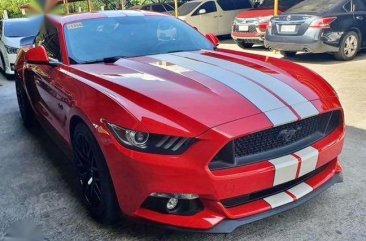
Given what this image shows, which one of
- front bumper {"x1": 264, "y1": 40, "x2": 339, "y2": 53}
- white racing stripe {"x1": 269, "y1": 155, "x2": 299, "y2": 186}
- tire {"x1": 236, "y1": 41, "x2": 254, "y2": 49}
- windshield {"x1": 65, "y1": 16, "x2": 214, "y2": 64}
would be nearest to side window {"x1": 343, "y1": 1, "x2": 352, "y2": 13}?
front bumper {"x1": 264, "y1": 40, "x2": 339, "y2": 53}

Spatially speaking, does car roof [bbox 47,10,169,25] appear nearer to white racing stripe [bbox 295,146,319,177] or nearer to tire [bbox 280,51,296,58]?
white racing stripe [bbox 295,146,319,177]

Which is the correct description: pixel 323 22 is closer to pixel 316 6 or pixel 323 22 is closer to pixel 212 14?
pixel 316 6

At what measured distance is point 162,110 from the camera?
2252 millimetres

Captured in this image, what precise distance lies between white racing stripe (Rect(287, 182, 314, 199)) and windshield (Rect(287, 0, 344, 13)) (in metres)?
6.74

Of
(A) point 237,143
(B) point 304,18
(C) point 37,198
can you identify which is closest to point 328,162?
(A) point 237,143

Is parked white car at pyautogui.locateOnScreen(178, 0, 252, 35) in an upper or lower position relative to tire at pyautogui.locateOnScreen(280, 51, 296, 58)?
upper

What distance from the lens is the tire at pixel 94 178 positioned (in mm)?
2473

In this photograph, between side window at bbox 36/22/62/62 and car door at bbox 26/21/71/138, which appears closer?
car door at bbox 26/21/71/138

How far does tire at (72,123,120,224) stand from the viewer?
2473mm

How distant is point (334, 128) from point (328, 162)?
0.25 m

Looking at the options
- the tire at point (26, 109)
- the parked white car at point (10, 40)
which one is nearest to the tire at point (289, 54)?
the parked white car at point (10, 40)

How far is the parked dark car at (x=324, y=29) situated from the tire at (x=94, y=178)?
21.1 ft

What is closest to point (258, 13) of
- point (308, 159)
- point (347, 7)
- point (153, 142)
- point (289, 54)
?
point (289, 54)

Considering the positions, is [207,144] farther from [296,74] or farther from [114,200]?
[296,74]
